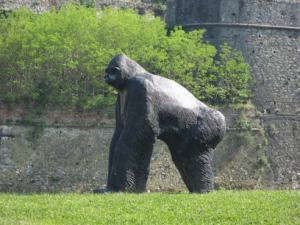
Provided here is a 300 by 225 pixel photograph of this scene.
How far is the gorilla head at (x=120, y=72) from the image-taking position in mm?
14164

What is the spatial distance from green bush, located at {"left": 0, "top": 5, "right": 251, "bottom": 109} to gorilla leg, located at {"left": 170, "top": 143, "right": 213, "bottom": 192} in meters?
12.2

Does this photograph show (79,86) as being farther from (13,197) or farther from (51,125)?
(13,197)

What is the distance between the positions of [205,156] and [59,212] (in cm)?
339

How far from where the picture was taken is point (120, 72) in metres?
14.1

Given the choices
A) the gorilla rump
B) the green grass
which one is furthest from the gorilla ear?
the green grass

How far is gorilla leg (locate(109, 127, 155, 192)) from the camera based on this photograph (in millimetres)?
13781

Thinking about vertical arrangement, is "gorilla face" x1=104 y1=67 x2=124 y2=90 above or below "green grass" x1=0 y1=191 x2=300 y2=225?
above

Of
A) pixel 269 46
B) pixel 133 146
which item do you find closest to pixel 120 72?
pixel 133 146

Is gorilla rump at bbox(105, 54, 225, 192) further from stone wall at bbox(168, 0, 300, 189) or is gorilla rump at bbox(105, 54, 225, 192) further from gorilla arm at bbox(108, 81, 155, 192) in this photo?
stone wall at bbox(168, 0, 300, 189)

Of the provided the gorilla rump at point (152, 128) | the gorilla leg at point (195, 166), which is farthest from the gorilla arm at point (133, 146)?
the gorilla leg at point (195, 166)

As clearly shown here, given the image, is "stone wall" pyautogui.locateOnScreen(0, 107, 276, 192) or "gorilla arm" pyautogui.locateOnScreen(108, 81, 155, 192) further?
"stone wall" pyautogui.locateOnScreen(0, 107, 276, 192)

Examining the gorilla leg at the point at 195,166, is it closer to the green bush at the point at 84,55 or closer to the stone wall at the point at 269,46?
the green bush at the point at 84,55

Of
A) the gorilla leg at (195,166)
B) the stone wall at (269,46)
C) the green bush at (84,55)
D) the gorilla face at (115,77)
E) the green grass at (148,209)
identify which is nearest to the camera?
the green grass at (148,209)

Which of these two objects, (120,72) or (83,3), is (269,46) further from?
(120,72)
